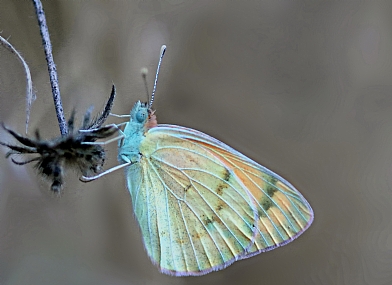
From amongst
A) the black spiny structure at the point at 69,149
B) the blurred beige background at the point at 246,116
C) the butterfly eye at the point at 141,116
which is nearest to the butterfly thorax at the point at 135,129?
the butterfly eye at the point at 141,116

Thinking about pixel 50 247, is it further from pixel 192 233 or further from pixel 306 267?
pixel 306 267

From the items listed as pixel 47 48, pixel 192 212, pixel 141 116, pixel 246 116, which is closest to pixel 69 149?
pixel 47 48

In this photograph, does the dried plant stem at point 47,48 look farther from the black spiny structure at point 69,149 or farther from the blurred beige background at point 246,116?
the blurred beige background at point 246,116

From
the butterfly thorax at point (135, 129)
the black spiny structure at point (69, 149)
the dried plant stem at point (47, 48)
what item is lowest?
the black spiny structure at point (69, 149)

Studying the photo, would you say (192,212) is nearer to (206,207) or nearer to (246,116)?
(206,207)

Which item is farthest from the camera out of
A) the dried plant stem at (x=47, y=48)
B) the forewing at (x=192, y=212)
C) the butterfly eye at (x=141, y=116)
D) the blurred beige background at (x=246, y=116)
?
the blurred beige background at (x=246, y=116)

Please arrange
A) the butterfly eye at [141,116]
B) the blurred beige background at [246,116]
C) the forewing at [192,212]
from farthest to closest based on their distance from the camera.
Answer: the blurred beige background at [246,116]
the forewing at [192,212]
the butterfly eye at [141,116]

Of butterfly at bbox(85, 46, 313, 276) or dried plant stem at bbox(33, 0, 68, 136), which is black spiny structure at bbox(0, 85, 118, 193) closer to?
dried plant stem at bbox(33, 0, 68, 136)

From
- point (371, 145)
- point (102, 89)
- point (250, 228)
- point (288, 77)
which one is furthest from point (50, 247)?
point (371, 145)
